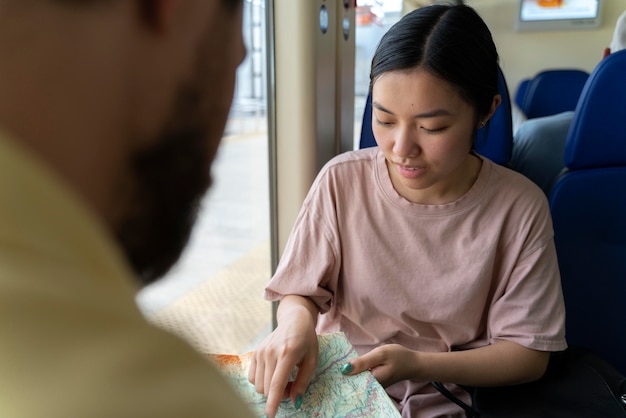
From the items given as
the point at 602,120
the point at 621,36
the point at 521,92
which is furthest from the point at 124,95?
the point at 521,92

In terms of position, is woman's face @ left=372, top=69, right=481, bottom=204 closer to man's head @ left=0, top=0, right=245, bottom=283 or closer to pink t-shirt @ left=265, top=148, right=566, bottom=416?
pink t-shirt @ left=265, top=148, right=566, bottom=416

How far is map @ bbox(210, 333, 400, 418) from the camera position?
0.74 metres

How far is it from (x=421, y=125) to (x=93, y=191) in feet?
2.37

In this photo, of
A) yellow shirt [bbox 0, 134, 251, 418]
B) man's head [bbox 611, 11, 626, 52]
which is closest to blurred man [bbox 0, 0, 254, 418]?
yellow shirt [bbox 0, 134, 251, 418]

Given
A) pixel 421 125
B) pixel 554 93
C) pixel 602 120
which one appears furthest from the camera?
pixel 554 93

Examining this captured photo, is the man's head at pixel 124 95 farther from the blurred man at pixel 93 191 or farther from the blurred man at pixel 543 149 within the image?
the blurred man at pixel 543 149

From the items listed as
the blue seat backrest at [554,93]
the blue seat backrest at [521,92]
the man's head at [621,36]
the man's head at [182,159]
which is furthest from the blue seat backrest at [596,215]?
the blue seat backrest at [521,92]

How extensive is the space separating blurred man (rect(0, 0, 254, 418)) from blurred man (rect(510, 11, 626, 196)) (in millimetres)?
1274

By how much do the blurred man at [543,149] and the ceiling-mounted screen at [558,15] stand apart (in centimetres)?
190

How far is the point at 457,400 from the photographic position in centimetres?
94

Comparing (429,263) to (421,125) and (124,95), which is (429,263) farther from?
(124,95)

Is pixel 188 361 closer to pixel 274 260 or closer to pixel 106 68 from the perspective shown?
pixel 106 68

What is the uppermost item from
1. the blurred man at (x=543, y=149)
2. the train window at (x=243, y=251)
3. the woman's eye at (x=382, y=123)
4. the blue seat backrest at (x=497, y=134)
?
the woman's eye at (x=382, y=123)

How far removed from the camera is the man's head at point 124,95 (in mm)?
243
